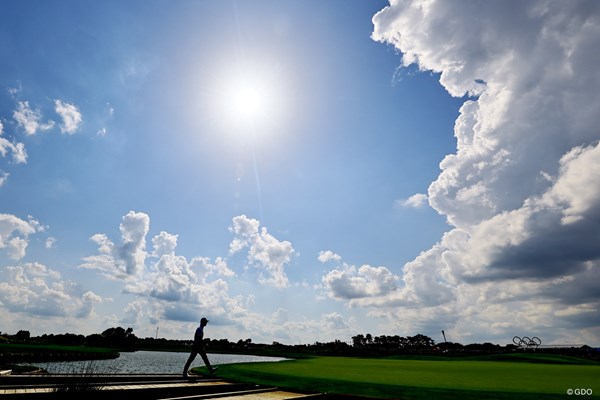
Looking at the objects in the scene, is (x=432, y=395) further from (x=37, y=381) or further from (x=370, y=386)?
(x=37, y=381)

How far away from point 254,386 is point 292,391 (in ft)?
4.99

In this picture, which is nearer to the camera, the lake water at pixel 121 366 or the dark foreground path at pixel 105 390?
the dark foreground path at pixel 105 390

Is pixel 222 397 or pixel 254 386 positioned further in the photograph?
pixel 254 386

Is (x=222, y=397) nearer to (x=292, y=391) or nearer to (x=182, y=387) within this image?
(x=182, y=387)

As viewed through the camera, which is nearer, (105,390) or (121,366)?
(105,390)

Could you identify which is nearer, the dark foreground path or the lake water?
the dark foreground path

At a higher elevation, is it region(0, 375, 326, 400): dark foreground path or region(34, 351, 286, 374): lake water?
region(34, 351, 286, 374): lake water

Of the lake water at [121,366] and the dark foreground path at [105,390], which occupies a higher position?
the lake water at [121,366]

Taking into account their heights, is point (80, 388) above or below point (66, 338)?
below

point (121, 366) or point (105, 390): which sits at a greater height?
point (121, 366)

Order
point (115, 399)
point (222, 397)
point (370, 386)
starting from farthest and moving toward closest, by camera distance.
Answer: point (370, 386) → point (222, 397) → point (115, 399)

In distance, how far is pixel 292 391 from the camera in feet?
42.6

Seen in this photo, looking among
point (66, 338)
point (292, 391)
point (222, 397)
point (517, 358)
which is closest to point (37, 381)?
point (222, 397)

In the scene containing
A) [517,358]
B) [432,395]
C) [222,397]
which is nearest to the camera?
[222,397]
